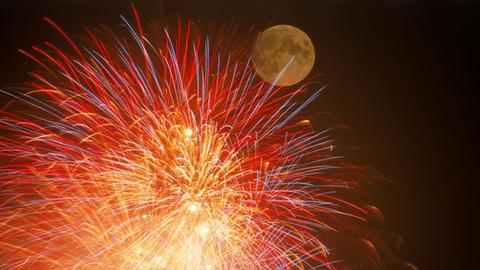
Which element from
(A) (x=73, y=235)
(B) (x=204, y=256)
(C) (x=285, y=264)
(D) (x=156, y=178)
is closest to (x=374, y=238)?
(C) (x=285, y=264)

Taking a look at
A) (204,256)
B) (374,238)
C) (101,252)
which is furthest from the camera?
(374,238)

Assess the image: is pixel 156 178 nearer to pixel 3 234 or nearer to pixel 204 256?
pixel 204 256

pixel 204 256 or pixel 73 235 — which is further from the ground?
pixel 73 235

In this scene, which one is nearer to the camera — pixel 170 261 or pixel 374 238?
pixel 170 261

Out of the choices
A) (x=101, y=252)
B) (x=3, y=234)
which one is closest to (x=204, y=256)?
(x=101, y=252)

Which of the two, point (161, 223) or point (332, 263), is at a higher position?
point (161, 223)

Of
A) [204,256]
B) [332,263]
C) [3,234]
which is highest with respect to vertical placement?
[3,234]

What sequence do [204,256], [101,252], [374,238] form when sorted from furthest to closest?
[374,238] < [101,252] < [204,256]

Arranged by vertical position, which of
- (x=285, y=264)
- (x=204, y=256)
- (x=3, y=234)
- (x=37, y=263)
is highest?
(x=3, y=234)

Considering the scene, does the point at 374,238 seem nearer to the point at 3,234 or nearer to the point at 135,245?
the point at 135,245
